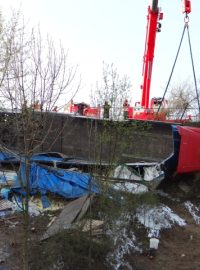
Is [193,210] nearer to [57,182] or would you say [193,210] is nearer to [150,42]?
[57,182]

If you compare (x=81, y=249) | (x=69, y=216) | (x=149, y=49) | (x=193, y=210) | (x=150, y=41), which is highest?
(x=150, y=41)

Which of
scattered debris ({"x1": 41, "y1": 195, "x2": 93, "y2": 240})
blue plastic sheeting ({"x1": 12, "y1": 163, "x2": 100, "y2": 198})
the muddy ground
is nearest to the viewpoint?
the muddy ground

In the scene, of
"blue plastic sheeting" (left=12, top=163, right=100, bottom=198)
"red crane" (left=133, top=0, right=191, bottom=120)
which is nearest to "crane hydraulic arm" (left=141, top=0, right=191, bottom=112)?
"red crane" (left=133, top=0, right=191, bottom=120)

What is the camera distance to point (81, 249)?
6770 millimetres

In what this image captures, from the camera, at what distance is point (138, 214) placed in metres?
8.92

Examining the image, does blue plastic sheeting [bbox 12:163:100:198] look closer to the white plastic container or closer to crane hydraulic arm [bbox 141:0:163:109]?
the white plastic container

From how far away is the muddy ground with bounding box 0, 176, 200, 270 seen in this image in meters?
6.58

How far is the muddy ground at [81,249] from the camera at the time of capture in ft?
21.6

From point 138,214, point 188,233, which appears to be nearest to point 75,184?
point 138,214

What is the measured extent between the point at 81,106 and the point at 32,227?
11.1 m

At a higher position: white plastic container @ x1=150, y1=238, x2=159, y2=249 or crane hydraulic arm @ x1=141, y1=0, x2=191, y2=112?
crane hydraulic arm @ x1=141, y1=0, x2=191, y2=112

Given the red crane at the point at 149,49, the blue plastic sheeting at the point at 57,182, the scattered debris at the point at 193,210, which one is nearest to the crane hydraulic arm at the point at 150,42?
the red crane at the point at 149,49

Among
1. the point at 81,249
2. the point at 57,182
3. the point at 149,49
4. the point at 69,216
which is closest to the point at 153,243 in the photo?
the point at 69,216

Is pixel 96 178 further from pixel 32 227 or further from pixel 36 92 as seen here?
pixel 36 92
